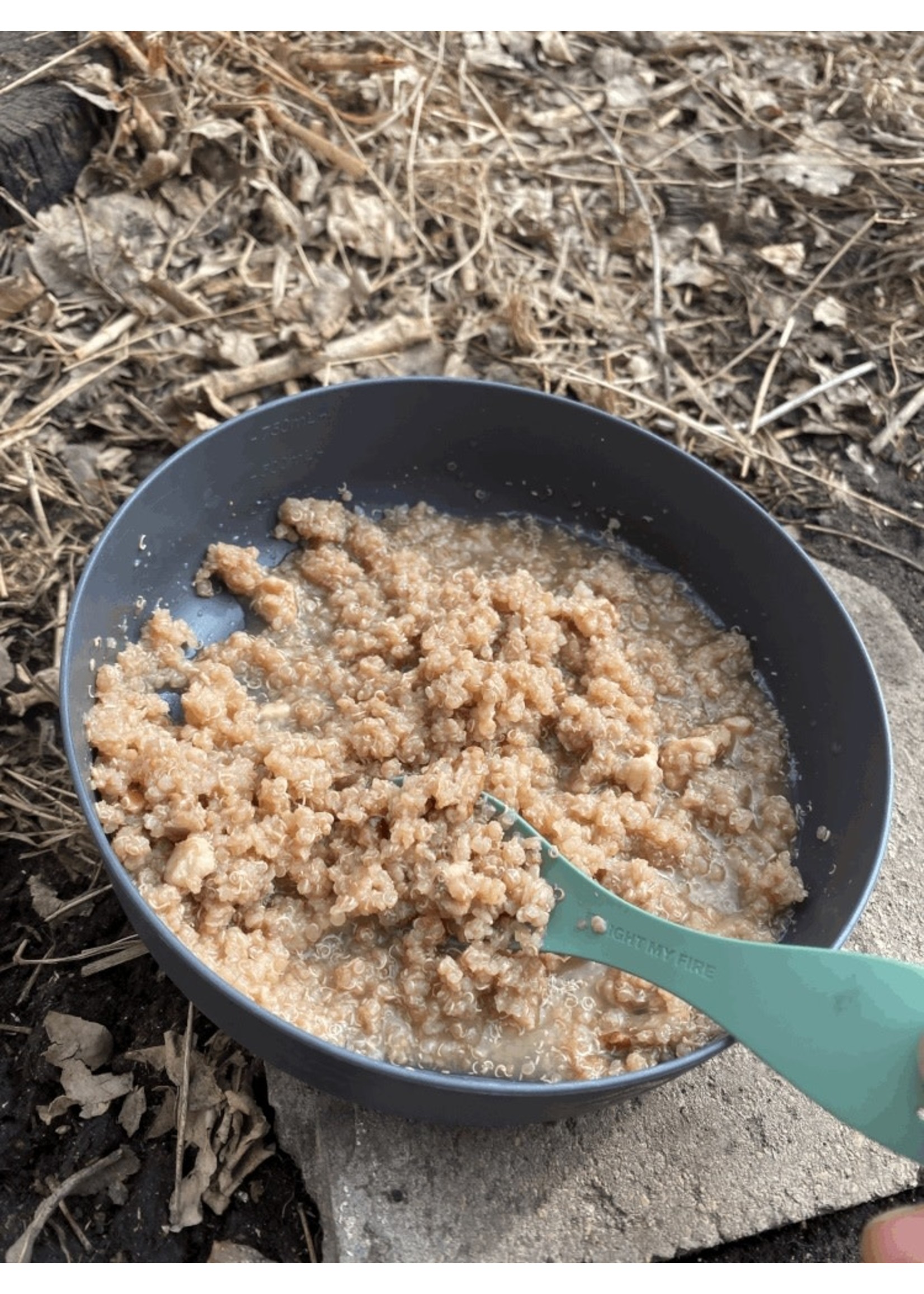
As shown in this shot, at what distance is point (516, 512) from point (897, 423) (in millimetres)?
1145

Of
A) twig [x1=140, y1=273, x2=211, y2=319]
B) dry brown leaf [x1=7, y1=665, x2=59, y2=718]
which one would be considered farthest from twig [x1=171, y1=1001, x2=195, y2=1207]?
twig [x1=140, y1=273, x2=211, y2=319]

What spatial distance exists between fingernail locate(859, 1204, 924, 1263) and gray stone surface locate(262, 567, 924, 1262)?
315 mm

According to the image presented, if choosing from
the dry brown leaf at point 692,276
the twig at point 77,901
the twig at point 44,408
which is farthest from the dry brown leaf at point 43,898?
the dry brown leaf at point 692,276

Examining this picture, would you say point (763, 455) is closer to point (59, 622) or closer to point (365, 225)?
point (365, 225)

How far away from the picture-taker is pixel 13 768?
7.61 ft

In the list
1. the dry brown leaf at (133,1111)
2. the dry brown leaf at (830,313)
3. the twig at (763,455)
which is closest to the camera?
the dry brown leaf at (133,1111)

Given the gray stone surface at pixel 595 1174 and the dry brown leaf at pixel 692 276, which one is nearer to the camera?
the gray stone surface at pixel 595 1174

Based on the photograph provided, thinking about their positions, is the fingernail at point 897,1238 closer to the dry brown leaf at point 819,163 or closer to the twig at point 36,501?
the twig at point 36,501

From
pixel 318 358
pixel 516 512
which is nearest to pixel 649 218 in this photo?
pixel 318 358

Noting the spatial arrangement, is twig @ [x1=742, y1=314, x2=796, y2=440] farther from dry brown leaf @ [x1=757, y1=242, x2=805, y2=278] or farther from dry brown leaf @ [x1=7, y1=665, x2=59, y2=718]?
dry brown leaf @ [x1=7, y1=665, x2=59, y2=718]

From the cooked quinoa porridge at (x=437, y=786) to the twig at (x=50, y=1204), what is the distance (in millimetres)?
489

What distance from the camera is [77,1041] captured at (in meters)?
2.04

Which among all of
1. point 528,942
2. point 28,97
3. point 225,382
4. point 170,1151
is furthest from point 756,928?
point 28,97

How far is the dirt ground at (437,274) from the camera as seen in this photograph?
2.56m
